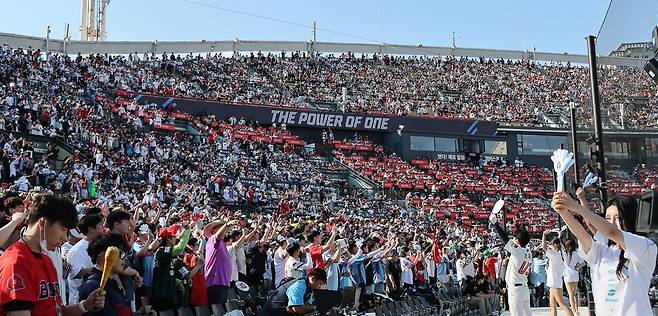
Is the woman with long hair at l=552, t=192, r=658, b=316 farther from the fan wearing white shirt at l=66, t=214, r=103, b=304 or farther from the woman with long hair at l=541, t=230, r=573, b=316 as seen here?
the woman with long hair at l=541, t=230, r=573, b=316

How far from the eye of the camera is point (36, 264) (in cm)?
367

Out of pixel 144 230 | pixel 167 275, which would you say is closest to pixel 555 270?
pixel 167 275

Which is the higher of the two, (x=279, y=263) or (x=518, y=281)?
(x=279, y=263)

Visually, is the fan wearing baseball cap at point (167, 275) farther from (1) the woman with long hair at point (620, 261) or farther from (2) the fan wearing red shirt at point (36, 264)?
(1) the woman with long hair at point (620, 261)

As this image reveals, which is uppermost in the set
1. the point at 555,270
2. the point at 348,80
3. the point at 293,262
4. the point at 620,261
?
the point at 348,80

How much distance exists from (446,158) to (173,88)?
17114 millimetres

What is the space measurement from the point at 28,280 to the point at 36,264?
0.12m

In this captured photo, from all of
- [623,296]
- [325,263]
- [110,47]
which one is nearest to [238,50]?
[110,47]

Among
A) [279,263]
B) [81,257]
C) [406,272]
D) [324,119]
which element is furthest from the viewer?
[324,119]

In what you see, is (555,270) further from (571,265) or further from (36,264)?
(36,264)

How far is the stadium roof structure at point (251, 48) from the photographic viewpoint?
1580 inches

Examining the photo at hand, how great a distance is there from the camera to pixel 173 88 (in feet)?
119

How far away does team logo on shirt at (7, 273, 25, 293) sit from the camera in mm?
3494

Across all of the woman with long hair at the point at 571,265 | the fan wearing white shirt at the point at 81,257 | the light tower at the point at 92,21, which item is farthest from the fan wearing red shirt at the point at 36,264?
the light tower at the point at 92,21
